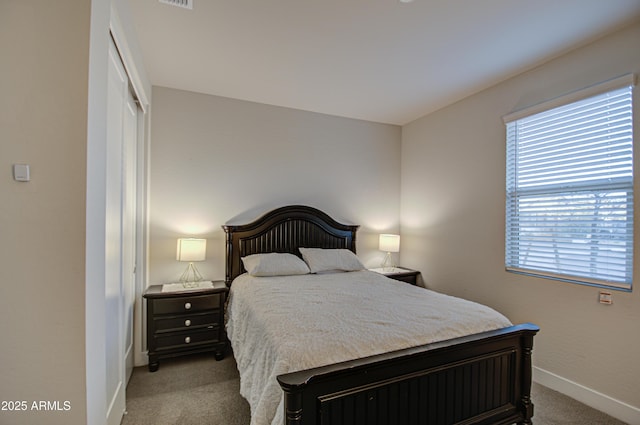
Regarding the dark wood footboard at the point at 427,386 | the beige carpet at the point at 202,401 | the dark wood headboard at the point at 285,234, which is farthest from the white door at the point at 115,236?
the dark wood footboard at the point at 427,386

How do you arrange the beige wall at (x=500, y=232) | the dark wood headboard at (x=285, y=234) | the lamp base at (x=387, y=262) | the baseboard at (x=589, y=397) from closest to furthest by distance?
the baseboard at (x=589, y=397)
the beige wall at (x=500, y=232)
the dark wood headboard at (x=285, y=234)
the lamp base at (x=387, y=262)

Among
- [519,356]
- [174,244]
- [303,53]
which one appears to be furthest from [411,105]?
[174,244]

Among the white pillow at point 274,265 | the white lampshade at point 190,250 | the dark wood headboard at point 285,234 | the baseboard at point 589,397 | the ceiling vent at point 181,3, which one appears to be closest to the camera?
the ceiling vent at point 181,3

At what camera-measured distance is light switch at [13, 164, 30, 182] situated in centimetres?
114

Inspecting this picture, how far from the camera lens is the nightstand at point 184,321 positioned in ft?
8.93

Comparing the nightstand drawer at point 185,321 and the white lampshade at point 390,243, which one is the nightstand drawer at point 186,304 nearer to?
the nightstand drawer at point 185,321

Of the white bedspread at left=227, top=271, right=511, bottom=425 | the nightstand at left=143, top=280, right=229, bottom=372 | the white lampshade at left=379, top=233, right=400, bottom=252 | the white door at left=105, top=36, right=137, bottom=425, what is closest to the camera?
the white bedspread at left=227, top=271, right=511, bottom=425

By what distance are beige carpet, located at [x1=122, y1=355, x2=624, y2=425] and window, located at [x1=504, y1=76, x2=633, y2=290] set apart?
0.95 m

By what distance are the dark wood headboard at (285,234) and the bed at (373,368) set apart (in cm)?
93

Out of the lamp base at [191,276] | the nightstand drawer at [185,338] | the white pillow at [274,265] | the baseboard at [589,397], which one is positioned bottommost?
the baseboard at [589,397]

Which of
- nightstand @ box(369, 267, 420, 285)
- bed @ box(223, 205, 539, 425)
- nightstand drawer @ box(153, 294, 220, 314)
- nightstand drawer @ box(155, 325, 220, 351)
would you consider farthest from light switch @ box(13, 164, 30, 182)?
nightstand @ box(369, 267, 420, 285)

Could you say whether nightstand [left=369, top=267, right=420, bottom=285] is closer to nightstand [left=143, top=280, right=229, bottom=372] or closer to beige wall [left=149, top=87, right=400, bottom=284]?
beige wall [left=149, top=87, right=400, bottom=284]

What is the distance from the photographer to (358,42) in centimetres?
235

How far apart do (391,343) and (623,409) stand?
6.35 feet
